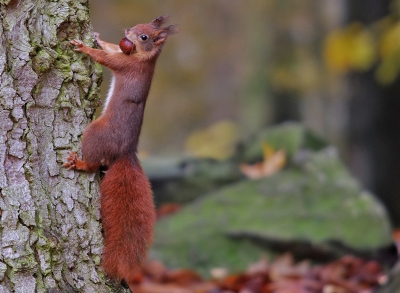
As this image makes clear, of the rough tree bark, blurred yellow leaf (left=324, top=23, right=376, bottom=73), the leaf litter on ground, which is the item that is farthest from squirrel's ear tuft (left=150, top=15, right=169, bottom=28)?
blurred yellow leaf (left=324, top=23, right=376, bottom=73)

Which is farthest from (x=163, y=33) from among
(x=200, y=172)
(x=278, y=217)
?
(x=200, y=172)

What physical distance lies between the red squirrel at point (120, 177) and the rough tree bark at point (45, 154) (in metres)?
0.05

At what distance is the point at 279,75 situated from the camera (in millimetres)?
11992

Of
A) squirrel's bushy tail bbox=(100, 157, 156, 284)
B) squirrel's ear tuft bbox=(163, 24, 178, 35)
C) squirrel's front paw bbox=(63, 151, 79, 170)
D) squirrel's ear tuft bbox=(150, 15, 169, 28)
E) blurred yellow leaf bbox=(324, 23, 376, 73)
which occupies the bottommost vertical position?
squirrel's bushy tail bbox=(100, 157, 156, 284)

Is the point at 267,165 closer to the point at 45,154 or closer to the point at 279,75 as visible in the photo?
the point at 45,154

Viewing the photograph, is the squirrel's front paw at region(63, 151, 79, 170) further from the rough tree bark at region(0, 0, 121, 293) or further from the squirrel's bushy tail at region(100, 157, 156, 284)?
the squirrel's bushy tail at region(100, 157, 156, 284)

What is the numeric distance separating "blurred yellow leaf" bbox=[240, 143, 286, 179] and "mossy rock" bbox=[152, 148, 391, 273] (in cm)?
29

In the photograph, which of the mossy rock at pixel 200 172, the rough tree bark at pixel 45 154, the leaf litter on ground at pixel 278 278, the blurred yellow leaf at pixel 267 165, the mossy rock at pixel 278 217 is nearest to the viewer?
the rough tree bark at pixel 45 154

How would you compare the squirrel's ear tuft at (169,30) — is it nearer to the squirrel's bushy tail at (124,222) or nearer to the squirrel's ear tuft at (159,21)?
the squirrel's ear tuft at (159,21)

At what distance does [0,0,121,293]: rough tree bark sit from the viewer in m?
2.53

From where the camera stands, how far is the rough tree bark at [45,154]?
8.29 ft

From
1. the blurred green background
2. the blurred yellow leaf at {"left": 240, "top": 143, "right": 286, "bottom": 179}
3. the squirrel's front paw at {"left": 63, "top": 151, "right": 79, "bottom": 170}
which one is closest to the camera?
the squirrel's front paw at {"left": 63, "top": 151, "right": 79, "bottom": 170}

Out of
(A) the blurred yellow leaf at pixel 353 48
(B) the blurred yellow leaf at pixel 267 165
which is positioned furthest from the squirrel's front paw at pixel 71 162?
(A) the blurred yellow leaf at pixel 353 48

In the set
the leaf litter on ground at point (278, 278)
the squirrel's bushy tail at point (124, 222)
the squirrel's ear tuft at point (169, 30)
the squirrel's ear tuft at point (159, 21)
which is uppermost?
the squirrel's ear tuft at point (159, 21)
